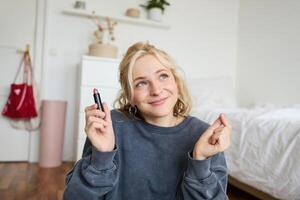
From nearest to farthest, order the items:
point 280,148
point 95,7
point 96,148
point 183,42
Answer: point 96,148 < point 280,148 < point 95,7 < point 183,42

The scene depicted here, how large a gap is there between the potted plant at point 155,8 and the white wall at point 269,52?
3.23ft

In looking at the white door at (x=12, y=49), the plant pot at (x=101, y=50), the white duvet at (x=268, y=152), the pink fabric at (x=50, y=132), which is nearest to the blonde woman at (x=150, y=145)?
the white duvet at (x=268, y=152)

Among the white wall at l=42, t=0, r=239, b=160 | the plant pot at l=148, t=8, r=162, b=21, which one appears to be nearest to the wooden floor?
the white wall at l=42, t=0, r=239, b=160

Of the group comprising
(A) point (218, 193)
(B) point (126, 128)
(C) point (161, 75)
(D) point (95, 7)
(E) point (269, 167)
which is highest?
(D) point (95, 7)

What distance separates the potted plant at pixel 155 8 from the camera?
2857 mm

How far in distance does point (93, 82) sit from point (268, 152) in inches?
56.6

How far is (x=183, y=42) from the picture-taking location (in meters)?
3.13

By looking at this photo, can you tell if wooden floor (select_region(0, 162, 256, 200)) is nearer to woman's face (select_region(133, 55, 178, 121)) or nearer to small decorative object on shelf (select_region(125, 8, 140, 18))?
woman's face (select_region(133, 55, 178, 121))

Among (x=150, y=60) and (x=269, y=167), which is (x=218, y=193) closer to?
(x=150, y=60)

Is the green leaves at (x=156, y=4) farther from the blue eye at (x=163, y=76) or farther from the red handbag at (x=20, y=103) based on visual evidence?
the blue eye at (x=163, y=76)

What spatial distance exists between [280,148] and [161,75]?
959mm

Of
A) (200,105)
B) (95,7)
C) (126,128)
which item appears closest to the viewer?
(126,128)

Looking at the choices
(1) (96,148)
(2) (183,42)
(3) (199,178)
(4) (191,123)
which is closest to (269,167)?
(4) (191,123)

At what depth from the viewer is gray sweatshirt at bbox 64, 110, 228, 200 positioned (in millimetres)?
644
